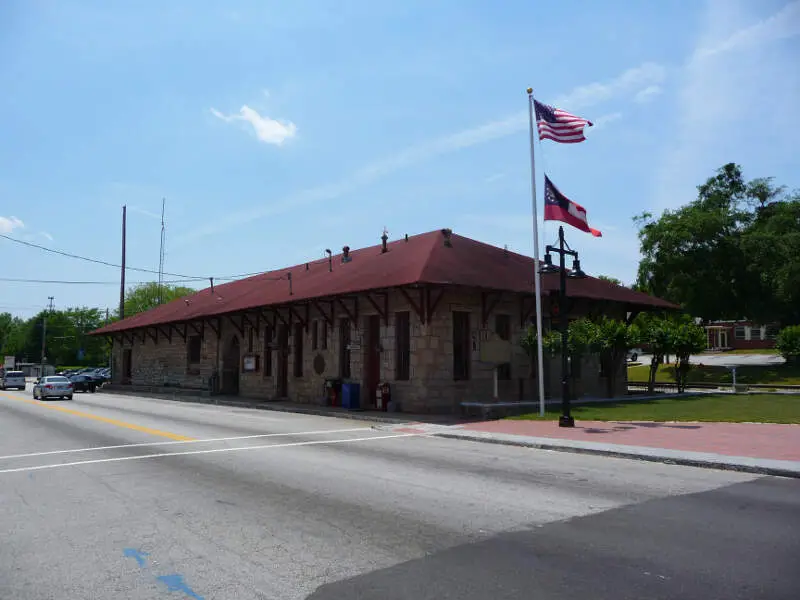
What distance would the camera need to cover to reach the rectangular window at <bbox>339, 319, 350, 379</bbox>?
85.5 feet

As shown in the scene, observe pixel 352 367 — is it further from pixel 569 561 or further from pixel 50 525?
pixel 569 561

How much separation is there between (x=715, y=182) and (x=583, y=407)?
39259 mm

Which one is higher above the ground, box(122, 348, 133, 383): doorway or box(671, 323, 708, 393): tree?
box(671, 323, 708, 393): tree

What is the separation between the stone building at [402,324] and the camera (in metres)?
22.3

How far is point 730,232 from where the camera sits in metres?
47.5

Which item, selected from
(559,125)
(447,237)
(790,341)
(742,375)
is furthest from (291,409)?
(742,375)

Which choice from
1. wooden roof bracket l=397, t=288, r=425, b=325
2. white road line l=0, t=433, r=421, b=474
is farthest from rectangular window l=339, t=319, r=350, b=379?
white road line l=0, t=433, r=421, b=474

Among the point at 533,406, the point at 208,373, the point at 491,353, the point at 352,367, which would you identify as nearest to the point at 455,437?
the point at 533,406

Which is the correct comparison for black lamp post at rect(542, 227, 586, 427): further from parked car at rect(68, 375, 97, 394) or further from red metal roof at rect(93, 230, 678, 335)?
parked car at rect(68, 375, 97, 394)

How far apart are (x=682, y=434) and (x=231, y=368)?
27.1m

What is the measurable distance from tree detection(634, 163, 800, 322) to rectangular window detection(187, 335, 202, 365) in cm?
3475

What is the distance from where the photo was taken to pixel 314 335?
2802cm

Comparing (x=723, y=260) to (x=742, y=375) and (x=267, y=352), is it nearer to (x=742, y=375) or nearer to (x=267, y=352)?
(x=742, y=375)

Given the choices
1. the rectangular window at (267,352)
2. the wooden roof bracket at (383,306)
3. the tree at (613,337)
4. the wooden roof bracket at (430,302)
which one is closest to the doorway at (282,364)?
the rectangular window at (267,352)
